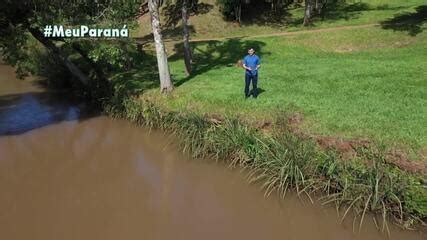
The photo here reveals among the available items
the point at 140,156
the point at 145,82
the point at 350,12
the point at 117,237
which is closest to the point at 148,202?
the point at 117,237

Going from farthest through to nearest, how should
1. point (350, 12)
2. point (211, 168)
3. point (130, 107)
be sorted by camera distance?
1. point (350, 12)
2. point (130, 107)
3. point (211, 168)

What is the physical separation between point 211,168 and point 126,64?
11.0 metres

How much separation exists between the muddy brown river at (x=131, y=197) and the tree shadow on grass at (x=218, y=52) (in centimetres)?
708

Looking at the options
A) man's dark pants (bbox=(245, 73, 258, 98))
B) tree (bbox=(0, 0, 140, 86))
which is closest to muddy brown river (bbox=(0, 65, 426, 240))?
man's dark pants (bbox=(245, 73, 258, 98))

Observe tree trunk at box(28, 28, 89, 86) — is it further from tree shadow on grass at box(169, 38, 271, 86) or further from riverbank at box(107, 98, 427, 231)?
riverbank at box(107, 98, 427, 231)

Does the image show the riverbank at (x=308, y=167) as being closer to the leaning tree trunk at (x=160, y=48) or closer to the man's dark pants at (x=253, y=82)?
the man's dark pants at (x=253, y=82)

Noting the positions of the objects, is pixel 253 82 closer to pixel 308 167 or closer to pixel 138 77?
pixel 308 167

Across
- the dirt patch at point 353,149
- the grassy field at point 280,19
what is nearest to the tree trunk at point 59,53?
the dirt patch at point 353,149

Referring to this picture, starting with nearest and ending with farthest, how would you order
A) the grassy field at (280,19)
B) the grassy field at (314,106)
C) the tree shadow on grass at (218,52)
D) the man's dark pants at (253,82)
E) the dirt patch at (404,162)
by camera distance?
1. the grassy field at (314,106)
2. the dirt patch at (404,162)
3. the man's dark pants at (253,82)
4. the tree shadow on grass at (218,52)
5. the grassy field at (280,19)

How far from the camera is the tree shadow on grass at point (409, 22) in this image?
1087 inches

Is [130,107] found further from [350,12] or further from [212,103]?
[350,12]

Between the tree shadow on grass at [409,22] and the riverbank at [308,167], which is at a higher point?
the tree shadow on grass at [409,22]

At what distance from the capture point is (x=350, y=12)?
3584 centimetres

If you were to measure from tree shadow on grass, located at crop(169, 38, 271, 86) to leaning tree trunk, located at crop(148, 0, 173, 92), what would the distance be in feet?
13.5
